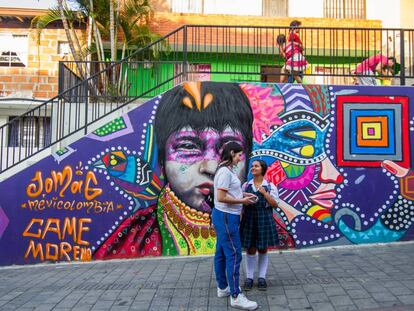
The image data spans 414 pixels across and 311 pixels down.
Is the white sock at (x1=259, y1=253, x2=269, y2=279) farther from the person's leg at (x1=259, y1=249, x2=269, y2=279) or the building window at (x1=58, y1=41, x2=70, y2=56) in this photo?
the building window at (x1=58, y1=41, x2=70, y2=56)

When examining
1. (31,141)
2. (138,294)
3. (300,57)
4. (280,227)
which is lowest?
(138,294)

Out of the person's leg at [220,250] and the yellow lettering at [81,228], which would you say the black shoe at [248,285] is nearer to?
the person's leg at [220,250]

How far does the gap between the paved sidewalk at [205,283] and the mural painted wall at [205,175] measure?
0.36 m

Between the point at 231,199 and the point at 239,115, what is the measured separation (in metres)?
3.13

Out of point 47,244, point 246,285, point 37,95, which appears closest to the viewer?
point 246,285

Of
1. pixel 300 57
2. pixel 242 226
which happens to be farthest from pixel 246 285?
pixel 300 57

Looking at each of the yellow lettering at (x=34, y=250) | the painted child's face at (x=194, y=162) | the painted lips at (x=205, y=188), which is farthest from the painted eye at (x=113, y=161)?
the yellow lettering at (x=34, y=250)

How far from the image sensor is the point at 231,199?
4.32 metres

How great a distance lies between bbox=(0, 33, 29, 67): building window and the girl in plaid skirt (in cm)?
1084

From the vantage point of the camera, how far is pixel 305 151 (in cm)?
717

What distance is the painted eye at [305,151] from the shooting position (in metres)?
7.16

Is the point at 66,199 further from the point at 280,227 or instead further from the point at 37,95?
the point at 37,95

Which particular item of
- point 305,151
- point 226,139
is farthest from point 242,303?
point 305,151

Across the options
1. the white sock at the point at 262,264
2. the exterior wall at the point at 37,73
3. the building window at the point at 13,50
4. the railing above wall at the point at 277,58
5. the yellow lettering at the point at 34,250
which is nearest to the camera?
the white sock at the point at 262,264
